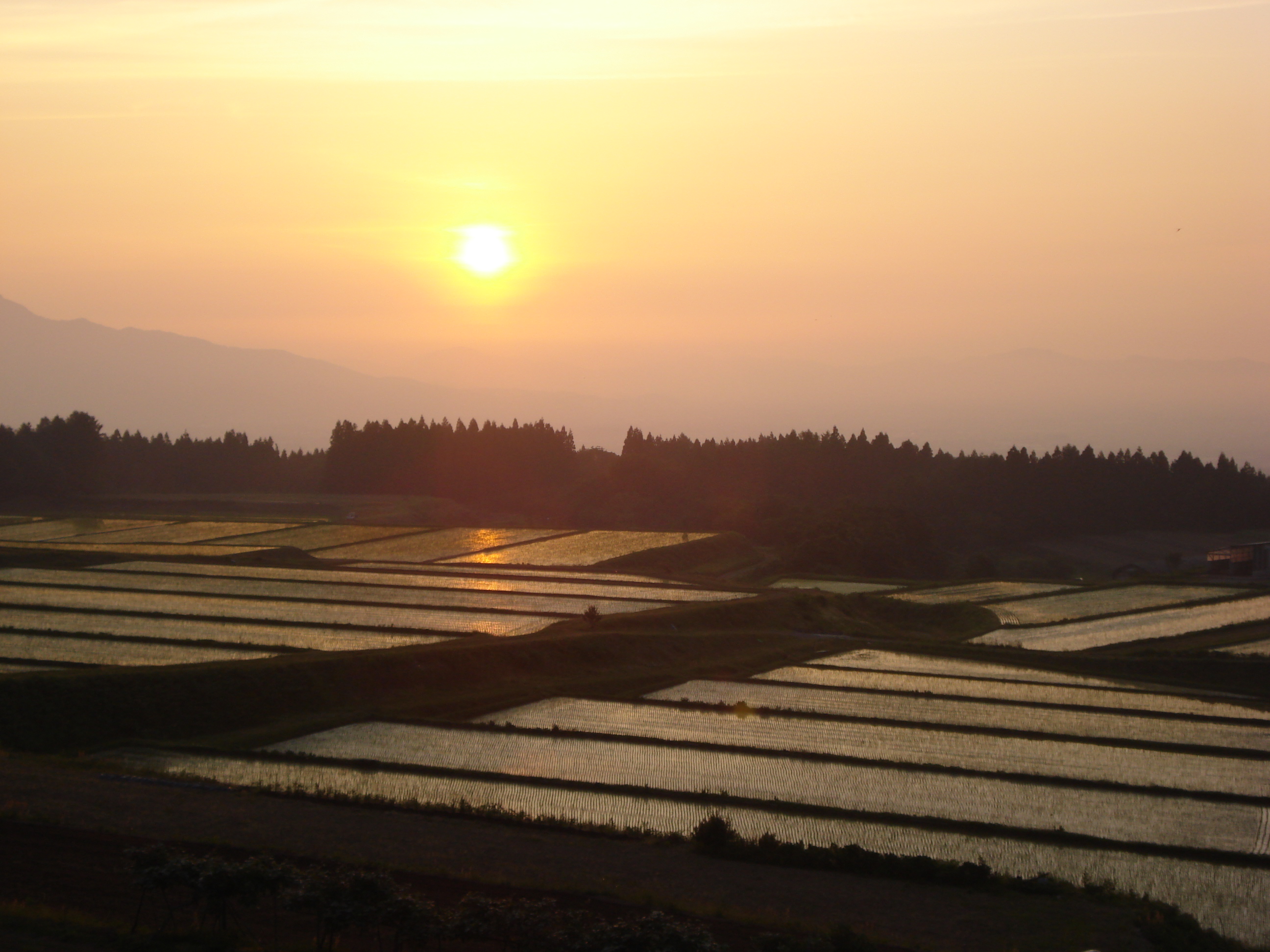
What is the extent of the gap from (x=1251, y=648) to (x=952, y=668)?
9700 mm

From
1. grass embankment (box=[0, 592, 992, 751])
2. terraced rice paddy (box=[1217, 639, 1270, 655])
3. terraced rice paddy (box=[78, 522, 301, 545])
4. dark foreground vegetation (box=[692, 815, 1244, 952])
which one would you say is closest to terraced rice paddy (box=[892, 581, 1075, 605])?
grass embankment (box=[0, 592, 992, 751])

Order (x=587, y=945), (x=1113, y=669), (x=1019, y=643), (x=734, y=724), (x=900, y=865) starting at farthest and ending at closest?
(x=1019, y=643) → (x=1113, y=669) → (x=734, y=724) → (x=900, y=865) → (x=587, y=945)

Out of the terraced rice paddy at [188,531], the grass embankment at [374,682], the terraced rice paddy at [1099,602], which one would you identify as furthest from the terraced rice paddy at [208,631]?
the terraced rice paddy at [188,531]

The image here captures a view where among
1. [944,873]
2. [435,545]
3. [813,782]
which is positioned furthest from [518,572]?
[944,873]

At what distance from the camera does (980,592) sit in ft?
165

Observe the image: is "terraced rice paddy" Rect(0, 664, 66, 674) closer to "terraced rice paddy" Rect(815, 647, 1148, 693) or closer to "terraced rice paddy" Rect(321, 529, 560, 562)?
"terraced rice paddy" Rect(815, 647, 1148, 693)

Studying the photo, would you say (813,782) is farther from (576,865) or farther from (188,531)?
(188,531)

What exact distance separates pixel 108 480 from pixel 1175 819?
99985mm

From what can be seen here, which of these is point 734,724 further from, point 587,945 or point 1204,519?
point 1204,519

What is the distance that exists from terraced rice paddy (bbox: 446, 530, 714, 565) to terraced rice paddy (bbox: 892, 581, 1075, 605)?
50.6 ft

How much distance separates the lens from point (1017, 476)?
282ft

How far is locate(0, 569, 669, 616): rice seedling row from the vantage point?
40.1m

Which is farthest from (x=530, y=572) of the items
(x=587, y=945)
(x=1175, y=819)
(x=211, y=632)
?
(x=587, y=945)

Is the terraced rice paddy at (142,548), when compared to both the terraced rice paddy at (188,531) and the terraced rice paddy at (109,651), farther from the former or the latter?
the terraced rice paddy at (109,651)
